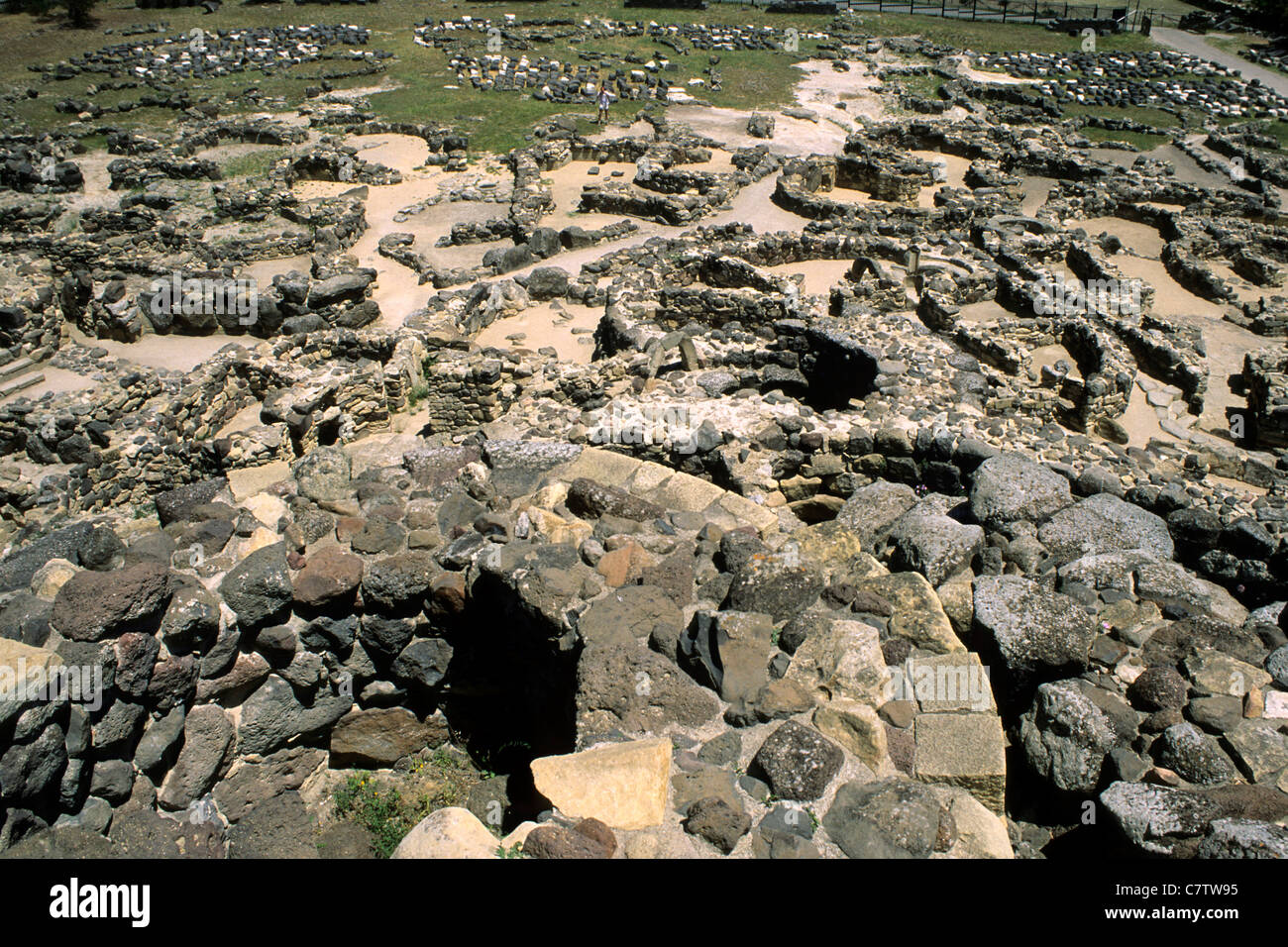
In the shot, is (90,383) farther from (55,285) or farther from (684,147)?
(684,147)

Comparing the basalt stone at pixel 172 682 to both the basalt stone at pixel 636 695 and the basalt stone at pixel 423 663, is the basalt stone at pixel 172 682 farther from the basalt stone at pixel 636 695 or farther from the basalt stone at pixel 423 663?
Answer: the basalt stone at pixel 636 695

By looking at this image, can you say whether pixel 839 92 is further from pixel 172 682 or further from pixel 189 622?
pixel 172 682

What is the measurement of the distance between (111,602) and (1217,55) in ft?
166

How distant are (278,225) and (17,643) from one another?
1742 centimetres

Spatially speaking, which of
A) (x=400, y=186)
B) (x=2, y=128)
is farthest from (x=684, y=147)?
(x=2, y=128)

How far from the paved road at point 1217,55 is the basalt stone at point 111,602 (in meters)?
44.4

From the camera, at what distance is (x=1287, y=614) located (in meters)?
6.91

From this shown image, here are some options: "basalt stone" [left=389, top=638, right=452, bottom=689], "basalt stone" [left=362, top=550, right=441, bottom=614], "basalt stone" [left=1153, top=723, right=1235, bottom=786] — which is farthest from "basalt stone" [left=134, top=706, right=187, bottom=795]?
"basalt stone" [left=1153, top=723, right=1235, bottom=786]

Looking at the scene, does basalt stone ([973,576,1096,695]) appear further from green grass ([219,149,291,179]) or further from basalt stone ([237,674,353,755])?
green grass ([219,149,291,179])

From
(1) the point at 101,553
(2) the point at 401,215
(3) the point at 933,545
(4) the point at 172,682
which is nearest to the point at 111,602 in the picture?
(4) the point at 172,682

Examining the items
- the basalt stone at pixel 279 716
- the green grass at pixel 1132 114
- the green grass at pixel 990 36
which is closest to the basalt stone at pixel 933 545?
the basalt stone at pixel 279 716

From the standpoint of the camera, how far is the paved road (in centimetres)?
3644

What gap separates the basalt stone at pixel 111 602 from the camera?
5.93m

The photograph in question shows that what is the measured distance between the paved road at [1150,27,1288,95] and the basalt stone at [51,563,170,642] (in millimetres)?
44413
